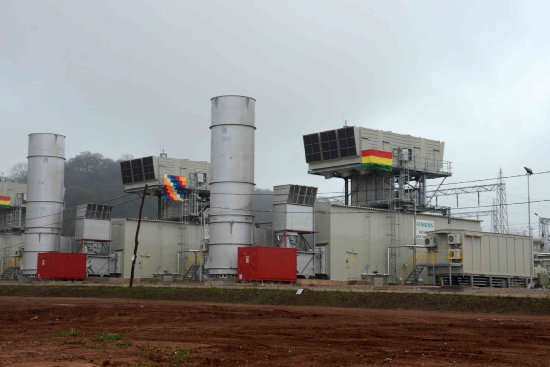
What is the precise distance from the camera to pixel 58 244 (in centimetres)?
7044

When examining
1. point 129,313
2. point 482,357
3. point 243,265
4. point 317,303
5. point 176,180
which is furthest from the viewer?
point 176,180

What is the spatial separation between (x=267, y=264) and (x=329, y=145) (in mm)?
16209

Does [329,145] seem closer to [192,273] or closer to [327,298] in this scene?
[192,273]

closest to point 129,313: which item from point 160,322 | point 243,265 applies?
point 160,322

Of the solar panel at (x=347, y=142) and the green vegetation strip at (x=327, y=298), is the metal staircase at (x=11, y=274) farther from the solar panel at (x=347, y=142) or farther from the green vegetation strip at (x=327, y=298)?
the solar panel at (x=347, y=142)

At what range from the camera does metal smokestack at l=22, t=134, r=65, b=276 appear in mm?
68500

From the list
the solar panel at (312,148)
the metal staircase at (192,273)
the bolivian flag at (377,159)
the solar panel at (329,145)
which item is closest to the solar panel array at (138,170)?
the metal staircase at (192,273)

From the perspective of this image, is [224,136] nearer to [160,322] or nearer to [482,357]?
[160,322]

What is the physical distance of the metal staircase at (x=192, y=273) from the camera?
232 ft

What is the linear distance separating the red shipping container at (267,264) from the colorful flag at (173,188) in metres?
29.4

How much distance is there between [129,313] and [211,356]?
15172 mm


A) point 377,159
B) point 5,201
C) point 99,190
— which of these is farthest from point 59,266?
point 99,190

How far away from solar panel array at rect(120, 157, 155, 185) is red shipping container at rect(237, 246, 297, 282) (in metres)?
31.9

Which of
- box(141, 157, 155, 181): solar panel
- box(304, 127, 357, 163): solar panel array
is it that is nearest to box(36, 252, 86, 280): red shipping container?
box(141, 157, 155, 181): solar panel
